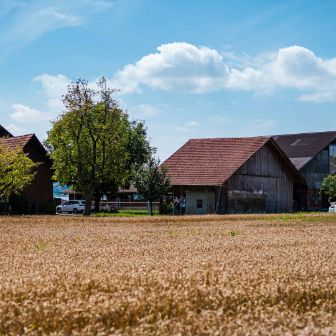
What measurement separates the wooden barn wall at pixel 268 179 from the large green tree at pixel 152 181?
5.65 metres

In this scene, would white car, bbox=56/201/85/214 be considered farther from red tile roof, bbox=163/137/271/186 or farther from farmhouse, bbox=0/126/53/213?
red tile roof, bbox=163/137/271/186

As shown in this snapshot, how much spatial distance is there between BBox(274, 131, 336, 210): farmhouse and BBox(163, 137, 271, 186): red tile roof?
14419mm

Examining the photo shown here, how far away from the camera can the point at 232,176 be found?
5616 cm

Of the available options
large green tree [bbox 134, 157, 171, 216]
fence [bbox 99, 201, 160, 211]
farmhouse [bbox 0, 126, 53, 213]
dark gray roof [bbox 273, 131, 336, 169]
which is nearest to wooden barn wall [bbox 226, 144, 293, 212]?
large green tree [bbox 134, 157, 171, 216]

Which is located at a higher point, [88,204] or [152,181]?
[152,181]

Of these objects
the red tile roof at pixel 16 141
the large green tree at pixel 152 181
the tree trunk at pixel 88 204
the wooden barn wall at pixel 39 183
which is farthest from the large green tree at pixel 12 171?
the large green tree at pixel 152 181

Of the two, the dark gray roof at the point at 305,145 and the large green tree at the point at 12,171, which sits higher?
the dark gray roof at the point at 305,145

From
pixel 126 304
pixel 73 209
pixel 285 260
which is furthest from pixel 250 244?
pixel 73 209

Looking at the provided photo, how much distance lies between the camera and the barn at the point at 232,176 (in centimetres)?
5591

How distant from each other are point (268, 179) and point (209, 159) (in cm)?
637

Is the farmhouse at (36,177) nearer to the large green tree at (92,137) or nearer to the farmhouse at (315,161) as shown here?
the large green tree at (92,137)

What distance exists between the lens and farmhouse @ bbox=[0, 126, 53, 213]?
55.8 metres

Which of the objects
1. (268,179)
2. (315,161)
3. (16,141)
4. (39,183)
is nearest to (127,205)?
(39,183)

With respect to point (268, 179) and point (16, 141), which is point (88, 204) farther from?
point (268, 179)
